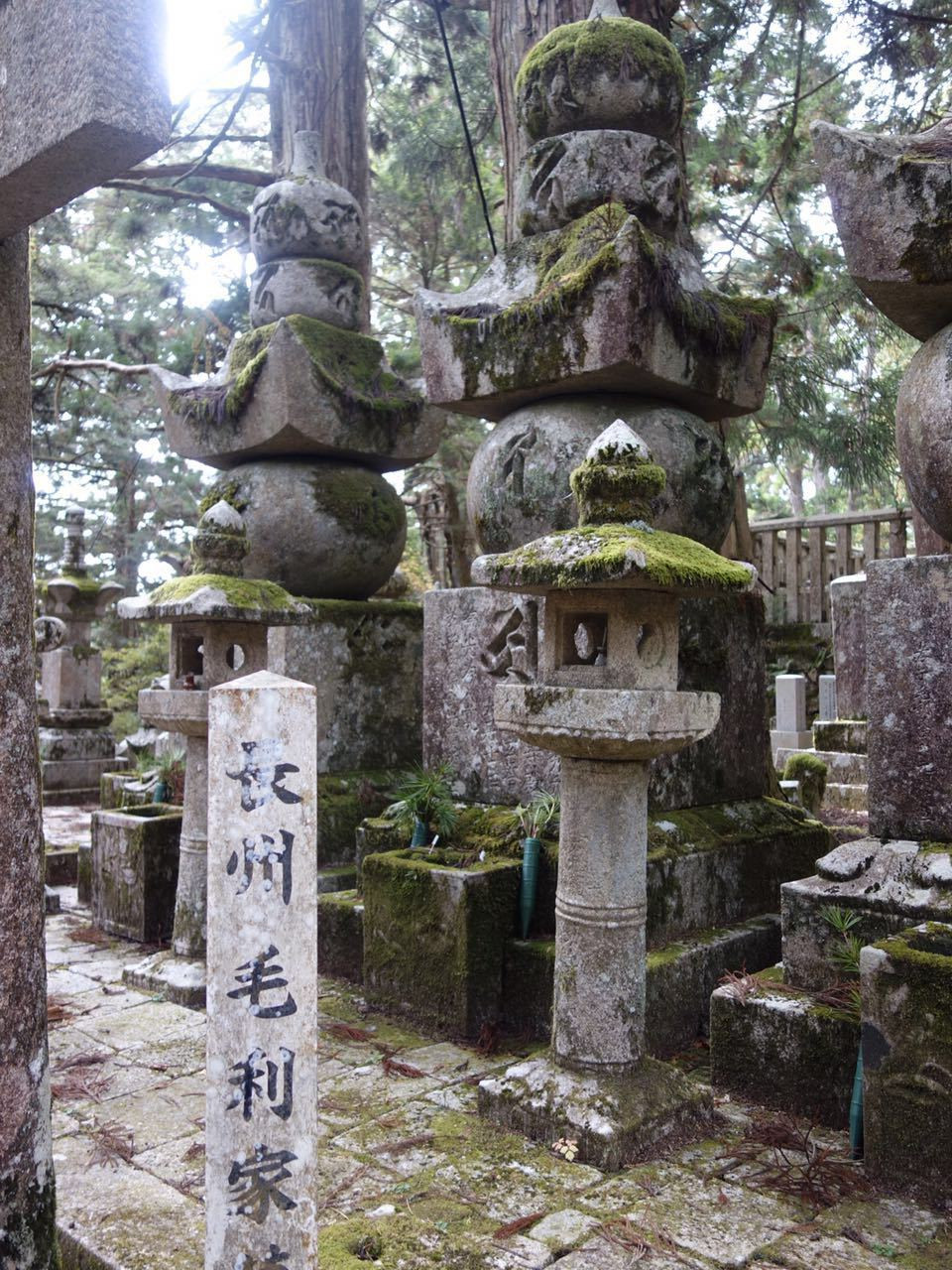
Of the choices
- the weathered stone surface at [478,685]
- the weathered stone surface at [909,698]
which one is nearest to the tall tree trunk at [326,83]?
the weathered stone surface at [478,685]

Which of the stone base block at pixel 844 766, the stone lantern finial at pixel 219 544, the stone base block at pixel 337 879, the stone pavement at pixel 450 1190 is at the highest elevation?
the stone lantern finial at pixel 219 544

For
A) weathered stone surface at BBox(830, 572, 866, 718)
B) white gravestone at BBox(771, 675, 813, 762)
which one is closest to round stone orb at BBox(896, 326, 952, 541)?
weathered stone surface at BBox(830, 572, 866, 718)

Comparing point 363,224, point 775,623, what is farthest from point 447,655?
point 775,623

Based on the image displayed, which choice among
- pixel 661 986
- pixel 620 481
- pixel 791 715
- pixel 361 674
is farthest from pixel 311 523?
pixel 791 715

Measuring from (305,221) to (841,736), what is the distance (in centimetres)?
541

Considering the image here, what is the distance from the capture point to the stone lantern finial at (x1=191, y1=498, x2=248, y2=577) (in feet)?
15.2

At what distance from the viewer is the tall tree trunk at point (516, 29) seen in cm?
568

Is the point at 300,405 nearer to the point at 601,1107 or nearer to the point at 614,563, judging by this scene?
the point at 614,563

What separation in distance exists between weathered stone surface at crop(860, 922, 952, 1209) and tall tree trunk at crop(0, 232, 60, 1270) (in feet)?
6.78

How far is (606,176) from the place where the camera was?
179 inches

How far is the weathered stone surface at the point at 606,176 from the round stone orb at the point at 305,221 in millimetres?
1666

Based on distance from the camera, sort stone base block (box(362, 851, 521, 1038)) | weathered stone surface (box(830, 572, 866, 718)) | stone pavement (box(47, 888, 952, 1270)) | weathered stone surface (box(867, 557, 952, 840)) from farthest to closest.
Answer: weathered stone surface (box(830, 572, 866, 718)), stone base block (box(362, 851, 521, 1038)), weathered stone surface (box(867, 557, 952, 840)), stone pavement (box(47, 888, 952, 1270))

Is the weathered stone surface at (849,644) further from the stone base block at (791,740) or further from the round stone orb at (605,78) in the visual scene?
the round stone orb at (605,78)

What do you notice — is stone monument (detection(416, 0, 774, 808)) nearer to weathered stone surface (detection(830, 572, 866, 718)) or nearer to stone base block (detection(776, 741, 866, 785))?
stone base block (detection(776, 741, 866, 785))
